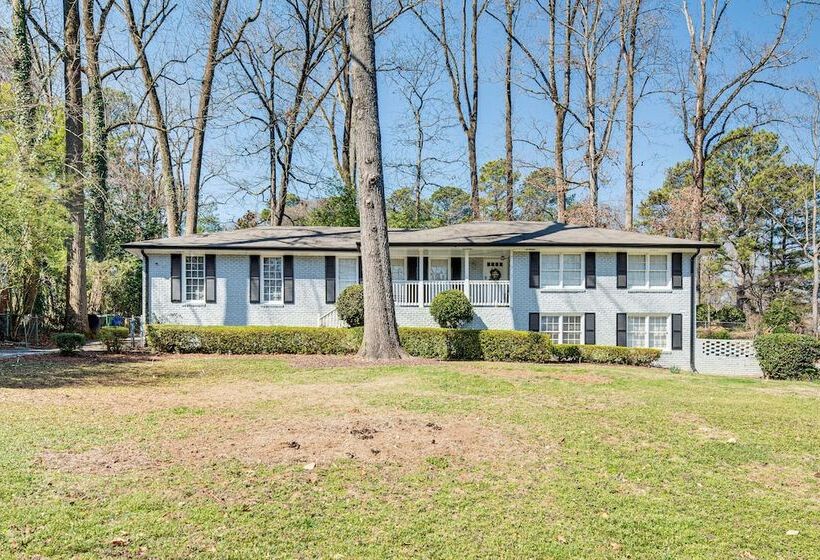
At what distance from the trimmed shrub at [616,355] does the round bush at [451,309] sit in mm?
3633

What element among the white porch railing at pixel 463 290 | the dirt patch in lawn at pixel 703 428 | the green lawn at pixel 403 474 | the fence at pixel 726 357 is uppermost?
the white porch railing at pixel 463 290

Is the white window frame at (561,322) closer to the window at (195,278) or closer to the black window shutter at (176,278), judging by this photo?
the window at (195,278)

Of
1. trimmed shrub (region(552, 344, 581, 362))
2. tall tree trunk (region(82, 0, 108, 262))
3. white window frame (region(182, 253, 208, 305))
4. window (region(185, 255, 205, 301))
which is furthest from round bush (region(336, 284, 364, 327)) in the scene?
tall tree trunk (region(82, 0, 108, 262))

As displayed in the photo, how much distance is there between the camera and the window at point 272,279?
19.0 m

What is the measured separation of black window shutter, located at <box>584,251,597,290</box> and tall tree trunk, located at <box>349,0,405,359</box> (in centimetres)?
884

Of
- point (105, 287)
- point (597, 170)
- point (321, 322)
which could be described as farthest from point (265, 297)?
point (597, 170)

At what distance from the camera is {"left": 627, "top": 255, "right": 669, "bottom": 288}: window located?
18.9 m

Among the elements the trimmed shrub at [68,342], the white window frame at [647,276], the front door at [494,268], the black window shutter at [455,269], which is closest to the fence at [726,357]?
the white window frame at [647,276]

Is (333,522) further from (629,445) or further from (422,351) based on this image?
(422,351)

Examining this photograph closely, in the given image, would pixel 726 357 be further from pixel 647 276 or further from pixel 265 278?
pixel 265 278

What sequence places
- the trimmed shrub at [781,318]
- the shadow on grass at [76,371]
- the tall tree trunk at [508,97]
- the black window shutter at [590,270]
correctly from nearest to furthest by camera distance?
1. the shadow on grass at [76,371]
2. the black window shutter at [590,270]
3. the trimmed shrub at [781,318]
4. the tall tree trunk at [508,97]

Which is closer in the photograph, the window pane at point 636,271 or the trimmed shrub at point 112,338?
the trimmed shrub at point 112,338

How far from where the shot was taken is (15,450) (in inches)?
199

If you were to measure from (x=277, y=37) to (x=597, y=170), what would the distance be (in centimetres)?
1806
